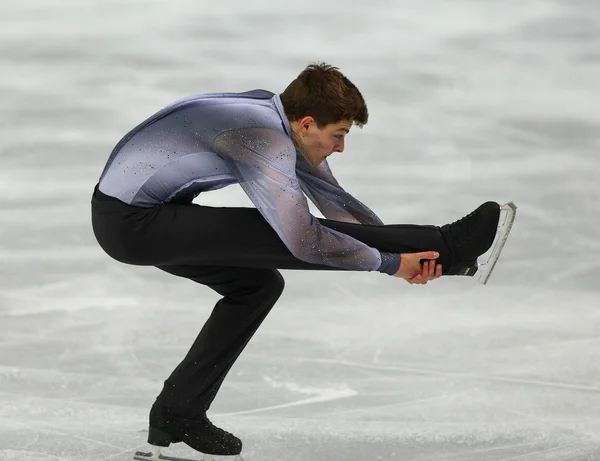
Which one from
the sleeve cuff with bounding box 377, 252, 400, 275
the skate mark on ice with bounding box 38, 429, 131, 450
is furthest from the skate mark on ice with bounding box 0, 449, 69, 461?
the sleeve cuff with bounding box 377, 252, 400, 275

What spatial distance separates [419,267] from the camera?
2.59 m

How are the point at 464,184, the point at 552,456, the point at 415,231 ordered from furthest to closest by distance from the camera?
the point at 464,184, the point at 552,456, the point at 415,231

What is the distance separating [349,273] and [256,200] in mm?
2259

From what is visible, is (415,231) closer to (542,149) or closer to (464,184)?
(464,184)

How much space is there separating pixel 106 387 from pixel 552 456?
1.50 meters

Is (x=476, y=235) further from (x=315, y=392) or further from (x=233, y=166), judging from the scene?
(x=315, y=392)

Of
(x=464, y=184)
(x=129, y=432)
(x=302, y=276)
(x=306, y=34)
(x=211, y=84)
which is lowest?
(x=129, y=432)

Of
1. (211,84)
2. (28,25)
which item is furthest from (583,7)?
(28,25)

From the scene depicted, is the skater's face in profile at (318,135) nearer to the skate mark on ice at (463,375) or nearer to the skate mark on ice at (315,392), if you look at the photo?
the skate mark on ice at (315,392)

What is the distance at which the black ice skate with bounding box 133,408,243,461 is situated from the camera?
9.33 feet

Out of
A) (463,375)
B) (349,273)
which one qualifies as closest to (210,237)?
(463,375)

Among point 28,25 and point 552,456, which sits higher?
point 28,25

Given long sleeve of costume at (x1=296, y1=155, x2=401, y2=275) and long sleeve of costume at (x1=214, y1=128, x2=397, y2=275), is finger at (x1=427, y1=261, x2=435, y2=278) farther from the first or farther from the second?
long sleeve of costume at (x1=296, y1=155, x2=401, y2=275)

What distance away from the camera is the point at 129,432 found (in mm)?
3176
